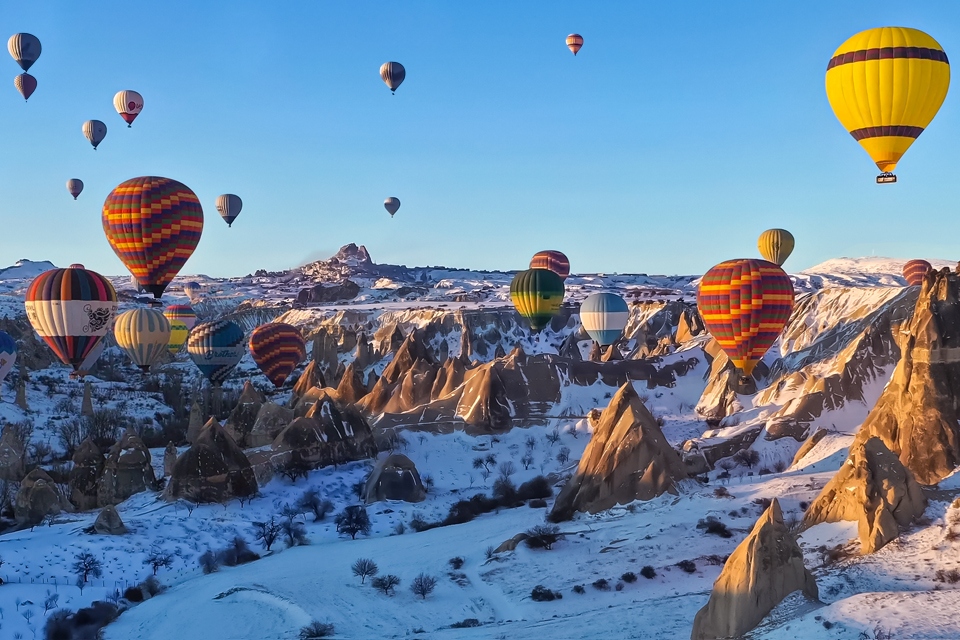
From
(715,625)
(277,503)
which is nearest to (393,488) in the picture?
(277,503)

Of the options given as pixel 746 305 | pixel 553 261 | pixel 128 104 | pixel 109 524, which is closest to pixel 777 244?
pixel 553 261

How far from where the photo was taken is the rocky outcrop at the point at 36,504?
4341 centimetres

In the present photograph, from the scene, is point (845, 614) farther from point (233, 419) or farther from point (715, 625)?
point (233, 419)

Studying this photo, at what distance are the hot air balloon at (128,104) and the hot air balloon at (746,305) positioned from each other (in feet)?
161

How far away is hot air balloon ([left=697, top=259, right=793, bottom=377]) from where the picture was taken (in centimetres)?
4259

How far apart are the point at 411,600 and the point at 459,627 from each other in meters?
3.13

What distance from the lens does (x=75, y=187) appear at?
114875mm

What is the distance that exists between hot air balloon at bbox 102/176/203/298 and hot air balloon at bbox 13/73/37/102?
114 feet

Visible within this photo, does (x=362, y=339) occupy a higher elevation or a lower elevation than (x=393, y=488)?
higher

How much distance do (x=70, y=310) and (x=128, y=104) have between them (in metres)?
30.0

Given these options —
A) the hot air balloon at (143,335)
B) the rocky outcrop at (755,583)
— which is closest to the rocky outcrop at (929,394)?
the rocky outcrop at (755,583)

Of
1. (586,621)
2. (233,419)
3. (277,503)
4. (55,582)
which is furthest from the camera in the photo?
(233,419)

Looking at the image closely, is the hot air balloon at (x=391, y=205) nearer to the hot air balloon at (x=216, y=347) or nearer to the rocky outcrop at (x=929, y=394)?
the hot air balloon at (x=216, y=347)

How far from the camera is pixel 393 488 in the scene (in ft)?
157
